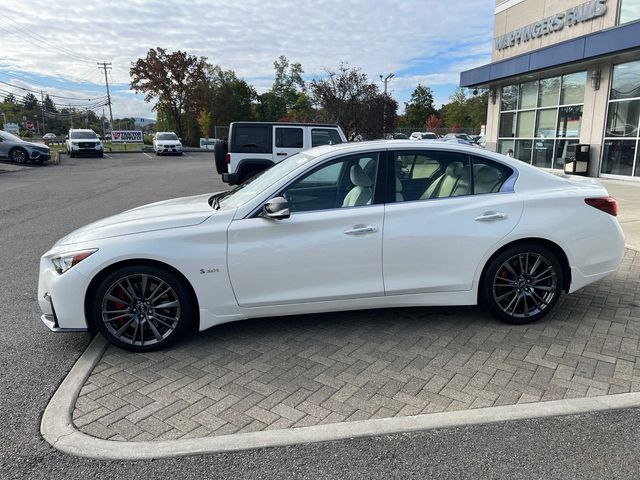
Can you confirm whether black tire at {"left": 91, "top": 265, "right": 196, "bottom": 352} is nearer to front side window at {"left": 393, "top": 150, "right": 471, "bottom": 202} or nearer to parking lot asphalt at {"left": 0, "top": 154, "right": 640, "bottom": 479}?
parking lot asphalt at {"left": 0, "top": 154, "right": 640, "bottom": 479}

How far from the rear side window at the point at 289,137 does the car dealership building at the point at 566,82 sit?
909 cm

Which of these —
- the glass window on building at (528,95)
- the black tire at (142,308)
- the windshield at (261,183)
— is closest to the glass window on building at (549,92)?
the glass window on building at (528,95)

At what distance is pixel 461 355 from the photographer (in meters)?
3.69

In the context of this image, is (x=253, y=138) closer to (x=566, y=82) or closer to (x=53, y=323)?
(x=53, y=323)

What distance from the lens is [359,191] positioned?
159 inches

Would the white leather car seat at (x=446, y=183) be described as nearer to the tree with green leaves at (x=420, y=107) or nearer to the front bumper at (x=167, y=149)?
the front bumper at (x=167, y=149)

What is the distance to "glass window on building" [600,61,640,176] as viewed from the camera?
14016 millimetres

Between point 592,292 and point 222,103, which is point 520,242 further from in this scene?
point 222,103

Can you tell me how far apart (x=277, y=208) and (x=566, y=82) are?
16.8m

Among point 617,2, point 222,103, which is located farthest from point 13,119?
point 617,2

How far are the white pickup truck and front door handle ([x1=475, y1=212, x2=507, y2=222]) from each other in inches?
316

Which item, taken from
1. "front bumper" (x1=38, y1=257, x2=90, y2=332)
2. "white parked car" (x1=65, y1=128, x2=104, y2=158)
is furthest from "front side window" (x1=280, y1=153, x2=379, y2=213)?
"white parked car" (x1=65, y1=128, x2=104, y2=158)

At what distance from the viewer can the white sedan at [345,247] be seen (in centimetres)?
368

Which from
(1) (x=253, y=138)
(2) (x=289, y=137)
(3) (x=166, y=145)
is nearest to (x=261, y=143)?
(1) (x=253, y=138)
